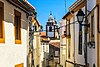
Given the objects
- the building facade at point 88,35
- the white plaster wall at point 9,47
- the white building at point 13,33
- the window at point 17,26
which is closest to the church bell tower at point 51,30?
the building facade at point 88,35

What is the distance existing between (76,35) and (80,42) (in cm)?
170

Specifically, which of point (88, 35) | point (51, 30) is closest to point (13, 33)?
point (88, 35)

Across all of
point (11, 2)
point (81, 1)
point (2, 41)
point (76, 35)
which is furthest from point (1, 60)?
point (76, 35)

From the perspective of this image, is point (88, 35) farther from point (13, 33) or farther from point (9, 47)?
point (9, 47)

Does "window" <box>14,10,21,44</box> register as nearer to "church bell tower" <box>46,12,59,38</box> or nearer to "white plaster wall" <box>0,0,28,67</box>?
"white plaster wall" <box>0,0,28,67</box>

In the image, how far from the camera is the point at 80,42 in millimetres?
21328

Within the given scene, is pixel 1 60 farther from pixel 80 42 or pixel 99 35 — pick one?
pixel 80 42

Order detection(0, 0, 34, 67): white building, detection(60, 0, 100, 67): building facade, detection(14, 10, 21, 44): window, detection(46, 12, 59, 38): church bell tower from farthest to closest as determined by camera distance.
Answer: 1. detection(46, 12, 59, 38): church bell tower
2. detection(14, 10, 21, 44): window
3. detection(60, 0, 100, 67): building facade
4. detection(0, 0, 34, 67): white building

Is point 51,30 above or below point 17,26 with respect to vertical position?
below

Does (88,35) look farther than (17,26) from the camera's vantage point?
Yes

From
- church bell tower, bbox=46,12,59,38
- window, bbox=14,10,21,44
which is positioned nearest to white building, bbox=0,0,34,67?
window, bbox=14,10,21,44

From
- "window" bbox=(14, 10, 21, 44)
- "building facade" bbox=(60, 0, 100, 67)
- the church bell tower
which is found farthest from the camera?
the church bell tower

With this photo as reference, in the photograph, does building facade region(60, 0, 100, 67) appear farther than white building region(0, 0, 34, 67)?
Yes

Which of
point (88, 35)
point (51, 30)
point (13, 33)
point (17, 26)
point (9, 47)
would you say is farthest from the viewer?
point (51, 30)
